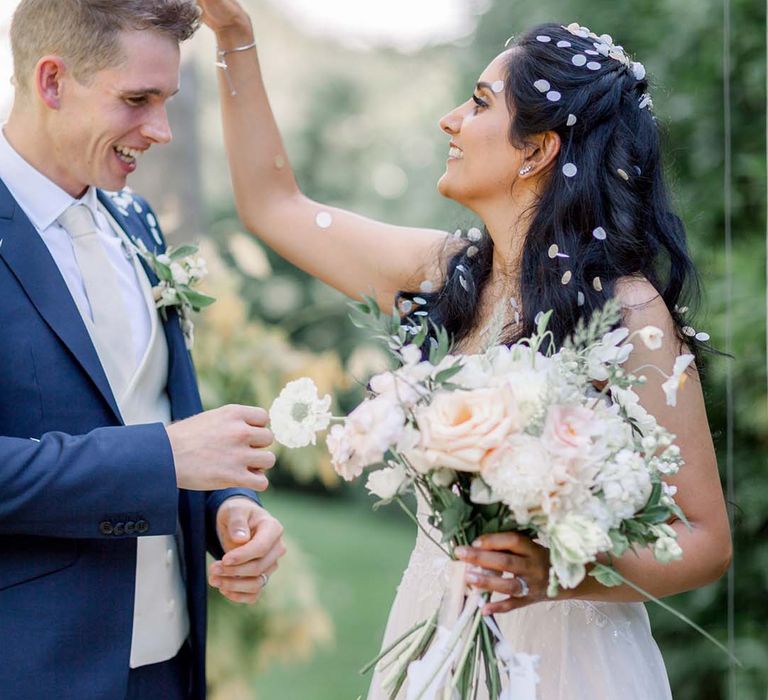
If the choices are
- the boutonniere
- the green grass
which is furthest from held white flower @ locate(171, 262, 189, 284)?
the green grass

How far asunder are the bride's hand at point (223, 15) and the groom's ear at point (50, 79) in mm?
568

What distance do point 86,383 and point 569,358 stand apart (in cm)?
91

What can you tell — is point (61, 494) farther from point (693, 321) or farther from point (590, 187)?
point (693, 321)

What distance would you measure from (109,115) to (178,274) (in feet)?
1.23

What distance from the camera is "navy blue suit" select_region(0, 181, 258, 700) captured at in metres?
1.91

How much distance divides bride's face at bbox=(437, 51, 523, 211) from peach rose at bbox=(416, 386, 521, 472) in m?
0.83

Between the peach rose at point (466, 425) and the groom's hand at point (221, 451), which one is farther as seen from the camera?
the groom's hand at point (221, 451)

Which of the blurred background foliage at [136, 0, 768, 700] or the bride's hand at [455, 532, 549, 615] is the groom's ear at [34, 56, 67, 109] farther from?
the bride's hand at [455, 532, 549, 615]

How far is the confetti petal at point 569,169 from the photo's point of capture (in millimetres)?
2324

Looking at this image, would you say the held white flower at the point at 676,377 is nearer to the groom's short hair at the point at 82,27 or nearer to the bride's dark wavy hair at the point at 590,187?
the bride's dark wavy hair at the point at 590,187

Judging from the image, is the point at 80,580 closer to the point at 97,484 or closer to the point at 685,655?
the point at 97,484

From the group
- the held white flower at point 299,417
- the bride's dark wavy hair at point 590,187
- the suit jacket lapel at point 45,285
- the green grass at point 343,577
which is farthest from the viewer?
the green grass at point 343,577

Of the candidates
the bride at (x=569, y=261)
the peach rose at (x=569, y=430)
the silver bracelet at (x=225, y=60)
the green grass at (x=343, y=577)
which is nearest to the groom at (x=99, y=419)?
the silver bracelet at (x=225, y=60)

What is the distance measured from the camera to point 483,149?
2.38 meters
